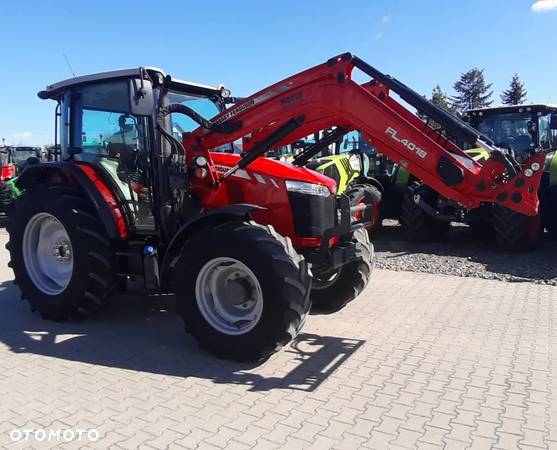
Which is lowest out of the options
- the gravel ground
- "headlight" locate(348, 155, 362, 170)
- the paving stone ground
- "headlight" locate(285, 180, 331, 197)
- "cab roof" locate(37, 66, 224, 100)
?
the paving stone ground

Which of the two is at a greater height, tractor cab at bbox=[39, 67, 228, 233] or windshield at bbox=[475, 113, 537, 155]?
windshield at bbox=[475, 113, 537, 155]

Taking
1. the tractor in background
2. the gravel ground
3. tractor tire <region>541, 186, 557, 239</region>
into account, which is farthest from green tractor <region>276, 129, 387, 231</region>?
the tractor in background

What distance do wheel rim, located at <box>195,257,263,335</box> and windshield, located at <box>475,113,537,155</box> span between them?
789cm

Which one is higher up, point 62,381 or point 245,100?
point 245,100

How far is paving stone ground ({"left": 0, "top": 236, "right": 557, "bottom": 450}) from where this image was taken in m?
3.25

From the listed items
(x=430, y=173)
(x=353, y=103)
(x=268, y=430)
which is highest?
(x=353, y=103)

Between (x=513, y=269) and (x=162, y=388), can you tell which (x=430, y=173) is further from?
(x=513, y=269)

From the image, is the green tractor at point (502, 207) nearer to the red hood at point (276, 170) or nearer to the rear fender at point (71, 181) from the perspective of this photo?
the red hood at point (276, 170)

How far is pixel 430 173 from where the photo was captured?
13.9 feet

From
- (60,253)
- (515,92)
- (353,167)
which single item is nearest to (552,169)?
(353,167)

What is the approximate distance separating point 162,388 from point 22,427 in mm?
948

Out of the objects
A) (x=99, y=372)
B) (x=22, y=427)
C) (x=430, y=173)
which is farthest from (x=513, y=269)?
(x=22, y=427)

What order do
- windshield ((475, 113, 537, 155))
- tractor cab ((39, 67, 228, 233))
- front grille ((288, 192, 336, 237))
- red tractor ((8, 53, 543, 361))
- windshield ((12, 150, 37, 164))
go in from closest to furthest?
red tractor ((8, 53, 543, 361)), front grille ((288, 192, 336, 237)), tractor cab ((39, 67, 228, 233)), windshield ((475, 113, 537, 155)), windshield ((12, 150, 37, 164))

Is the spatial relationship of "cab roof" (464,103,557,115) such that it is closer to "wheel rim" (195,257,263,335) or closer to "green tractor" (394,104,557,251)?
"green tractor" (394,104,557,251)
